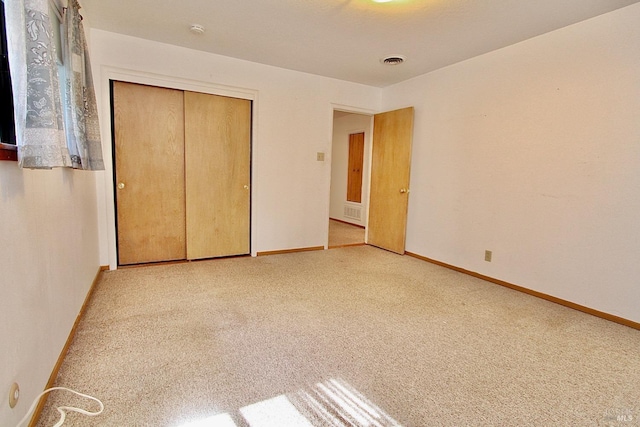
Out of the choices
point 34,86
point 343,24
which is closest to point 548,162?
point 343,24

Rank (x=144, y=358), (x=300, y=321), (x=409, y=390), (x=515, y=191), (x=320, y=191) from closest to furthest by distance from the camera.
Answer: (x=409, y=390), (x=144, y=358), (x=300, y=321), (x=515, y=191), (x=320, y=191)

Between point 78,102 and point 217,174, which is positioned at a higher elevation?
point 78,102

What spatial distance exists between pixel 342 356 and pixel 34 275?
1608mm

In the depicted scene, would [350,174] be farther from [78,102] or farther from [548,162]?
[78,102]

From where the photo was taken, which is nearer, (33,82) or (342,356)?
(33,82)

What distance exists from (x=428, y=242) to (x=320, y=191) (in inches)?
62.8

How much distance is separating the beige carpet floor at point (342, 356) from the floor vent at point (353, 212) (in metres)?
3.53

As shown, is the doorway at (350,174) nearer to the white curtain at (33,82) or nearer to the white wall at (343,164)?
the white wall at (343,164)

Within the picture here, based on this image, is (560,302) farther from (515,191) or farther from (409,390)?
(409,390)

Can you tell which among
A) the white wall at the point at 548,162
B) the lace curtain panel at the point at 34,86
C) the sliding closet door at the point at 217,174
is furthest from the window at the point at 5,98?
the white wall at the point at 548,162

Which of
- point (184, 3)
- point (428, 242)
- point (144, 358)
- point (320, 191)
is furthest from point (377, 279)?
point (184, 3)

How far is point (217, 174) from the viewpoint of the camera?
12.4 feet

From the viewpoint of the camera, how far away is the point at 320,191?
4.45 m

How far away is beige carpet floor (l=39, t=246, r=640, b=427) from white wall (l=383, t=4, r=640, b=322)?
41 cm
